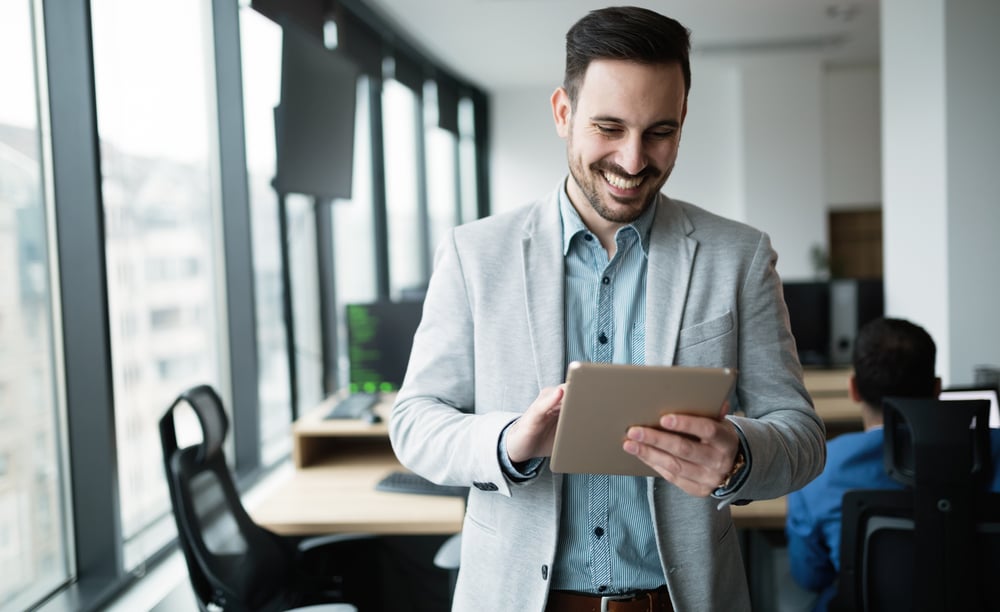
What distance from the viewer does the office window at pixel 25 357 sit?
6.51 ft

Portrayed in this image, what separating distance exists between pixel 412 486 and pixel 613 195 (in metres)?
1.64

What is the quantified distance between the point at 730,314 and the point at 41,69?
185 cm

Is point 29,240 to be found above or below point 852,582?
above

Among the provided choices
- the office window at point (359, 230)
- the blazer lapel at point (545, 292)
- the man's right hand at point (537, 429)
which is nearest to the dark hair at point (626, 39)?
the blazer lapel at point (545, 292)

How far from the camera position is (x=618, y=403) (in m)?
1.01

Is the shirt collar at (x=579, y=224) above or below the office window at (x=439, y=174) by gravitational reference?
below

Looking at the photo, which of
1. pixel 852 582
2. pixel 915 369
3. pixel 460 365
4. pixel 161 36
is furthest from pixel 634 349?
pixel 161 36

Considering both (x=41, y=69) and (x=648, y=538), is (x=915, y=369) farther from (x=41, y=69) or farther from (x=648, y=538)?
(x=41, y=69)

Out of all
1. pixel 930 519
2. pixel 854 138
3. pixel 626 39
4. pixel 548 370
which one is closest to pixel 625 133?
pixel 626 39

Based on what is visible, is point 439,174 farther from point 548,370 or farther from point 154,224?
point 548,370

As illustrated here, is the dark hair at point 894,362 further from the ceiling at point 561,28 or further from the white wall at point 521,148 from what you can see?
the white wall at point 521,148

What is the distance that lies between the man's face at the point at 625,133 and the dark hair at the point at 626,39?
1 centimetres

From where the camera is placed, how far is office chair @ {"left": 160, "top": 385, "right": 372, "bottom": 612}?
76.3 inches

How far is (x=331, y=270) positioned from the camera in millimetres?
4305
